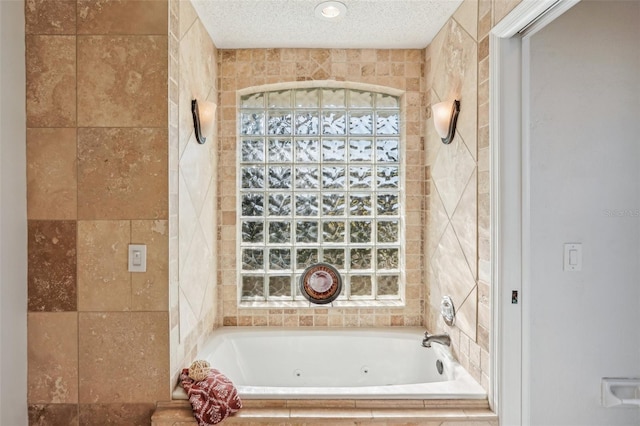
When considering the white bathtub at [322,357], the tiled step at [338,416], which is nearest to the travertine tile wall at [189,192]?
the tiled step at [338,416]

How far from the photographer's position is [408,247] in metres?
2.53

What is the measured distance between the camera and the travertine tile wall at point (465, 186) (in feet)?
5.48

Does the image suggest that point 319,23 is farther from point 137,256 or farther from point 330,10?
point 137,256

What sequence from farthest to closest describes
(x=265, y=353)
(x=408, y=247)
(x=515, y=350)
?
(x=408, y=247) < (x=265, y=353) < (x=515, y=350)

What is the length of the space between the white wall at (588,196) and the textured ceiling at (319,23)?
0.63m

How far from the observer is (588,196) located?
1.67m

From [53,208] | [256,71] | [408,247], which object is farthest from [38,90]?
[408,247]

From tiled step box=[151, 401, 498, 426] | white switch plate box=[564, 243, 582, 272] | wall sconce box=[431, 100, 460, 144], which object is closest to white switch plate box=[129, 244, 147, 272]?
tiled step box=[151, 401, 498, 426]

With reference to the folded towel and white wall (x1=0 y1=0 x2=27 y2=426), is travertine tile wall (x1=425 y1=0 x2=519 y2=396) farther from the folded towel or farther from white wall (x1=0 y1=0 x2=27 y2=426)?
white wall (x1=0 y1=0 x2=27 y2=426)

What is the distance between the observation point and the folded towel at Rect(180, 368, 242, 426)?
1.53 metres

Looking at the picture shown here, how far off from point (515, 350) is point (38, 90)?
88.1 inches

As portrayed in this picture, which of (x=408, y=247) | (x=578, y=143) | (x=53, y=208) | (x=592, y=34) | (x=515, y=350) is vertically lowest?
(x=515, y=350)

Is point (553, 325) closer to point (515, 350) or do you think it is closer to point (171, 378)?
point (515, 350)

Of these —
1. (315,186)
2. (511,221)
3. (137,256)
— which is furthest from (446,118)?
(137,256)
